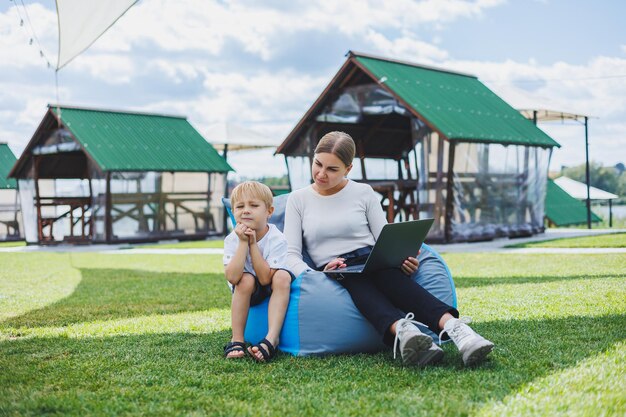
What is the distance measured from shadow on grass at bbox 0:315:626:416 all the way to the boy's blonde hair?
0.87m

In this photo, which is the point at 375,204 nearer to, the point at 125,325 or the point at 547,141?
the point at 125,325

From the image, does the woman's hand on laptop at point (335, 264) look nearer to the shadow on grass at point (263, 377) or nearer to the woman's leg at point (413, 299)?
the woman's leg at point (413, 299)

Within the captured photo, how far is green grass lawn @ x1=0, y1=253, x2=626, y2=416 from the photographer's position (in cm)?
294

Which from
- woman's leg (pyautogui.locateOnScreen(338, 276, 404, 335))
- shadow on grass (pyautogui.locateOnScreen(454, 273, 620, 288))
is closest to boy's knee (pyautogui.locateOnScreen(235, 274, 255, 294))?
woman's leg (pyautogui.locateOnScreen(338, 276, 404, 335))

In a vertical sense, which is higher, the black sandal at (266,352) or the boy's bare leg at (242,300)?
the boy's bare leg at (242,300)

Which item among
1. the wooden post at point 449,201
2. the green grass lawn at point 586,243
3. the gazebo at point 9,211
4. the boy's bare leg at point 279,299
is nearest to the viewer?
the boy's bare leg at point 279,299

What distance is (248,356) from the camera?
3.99 meters

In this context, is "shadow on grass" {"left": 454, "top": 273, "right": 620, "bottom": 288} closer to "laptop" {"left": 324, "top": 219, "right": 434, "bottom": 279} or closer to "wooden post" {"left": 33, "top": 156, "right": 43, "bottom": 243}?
"laptop" {"left": 324, "top": 219, "right": 434, "bottom": 279}

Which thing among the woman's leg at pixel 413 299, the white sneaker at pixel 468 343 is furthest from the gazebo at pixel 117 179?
the white sneaker at pixel 468 343

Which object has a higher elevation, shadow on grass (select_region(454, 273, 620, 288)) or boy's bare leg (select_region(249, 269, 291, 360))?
boy's bare leg (select_region(249, 269, 291, 360))

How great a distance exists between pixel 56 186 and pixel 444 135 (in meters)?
11.1

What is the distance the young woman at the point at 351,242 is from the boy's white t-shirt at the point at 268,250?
8 centimetres

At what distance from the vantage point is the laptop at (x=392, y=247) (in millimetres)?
3820

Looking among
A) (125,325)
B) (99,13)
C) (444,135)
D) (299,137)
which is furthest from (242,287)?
(299,137)
